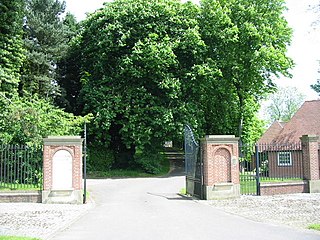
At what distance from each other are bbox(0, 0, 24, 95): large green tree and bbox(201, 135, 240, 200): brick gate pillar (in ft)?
58.5

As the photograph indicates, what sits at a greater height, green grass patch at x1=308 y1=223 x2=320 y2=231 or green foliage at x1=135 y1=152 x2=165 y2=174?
green foliage at x1=135 y1=152 x2=165 y2=174

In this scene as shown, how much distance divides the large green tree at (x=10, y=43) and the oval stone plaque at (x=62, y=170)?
14.6 meters

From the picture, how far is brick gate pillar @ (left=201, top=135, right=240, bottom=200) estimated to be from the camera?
55.1 ft

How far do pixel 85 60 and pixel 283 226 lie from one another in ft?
88.7

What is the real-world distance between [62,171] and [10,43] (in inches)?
693

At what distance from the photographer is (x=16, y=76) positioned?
30.5 meters

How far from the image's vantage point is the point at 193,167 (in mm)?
18484

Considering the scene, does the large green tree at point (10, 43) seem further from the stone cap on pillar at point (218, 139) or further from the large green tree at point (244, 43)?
the stone cap on pillar at point (218, 139)

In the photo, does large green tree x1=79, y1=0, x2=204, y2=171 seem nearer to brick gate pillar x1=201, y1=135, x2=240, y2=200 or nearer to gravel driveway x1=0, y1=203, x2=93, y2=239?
brick gate pillar x1=201, y1=135, x2=240, y2=200

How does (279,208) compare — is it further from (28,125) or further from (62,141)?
(28,125)

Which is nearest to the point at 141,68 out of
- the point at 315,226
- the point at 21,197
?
the point at 21,197

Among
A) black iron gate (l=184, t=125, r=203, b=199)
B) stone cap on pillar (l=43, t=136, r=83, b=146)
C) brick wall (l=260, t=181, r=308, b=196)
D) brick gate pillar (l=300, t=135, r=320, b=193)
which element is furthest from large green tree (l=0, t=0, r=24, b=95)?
brick gate pillar (l=300, t=135, r=320, b=193)

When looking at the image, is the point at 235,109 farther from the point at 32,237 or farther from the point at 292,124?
the point at 32,237

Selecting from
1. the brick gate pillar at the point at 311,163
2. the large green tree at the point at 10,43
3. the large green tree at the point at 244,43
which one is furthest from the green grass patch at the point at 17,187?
the large green tree at the point at 244,43
